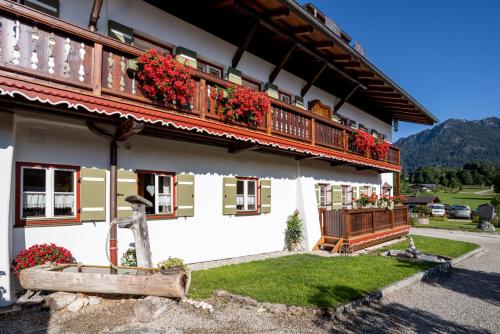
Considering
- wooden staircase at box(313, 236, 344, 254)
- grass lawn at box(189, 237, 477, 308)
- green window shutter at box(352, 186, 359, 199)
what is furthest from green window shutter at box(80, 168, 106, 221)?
green window shutter at box(352, 186, 359, 199)

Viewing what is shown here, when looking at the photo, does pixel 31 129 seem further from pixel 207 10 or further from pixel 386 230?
pixel 386 230

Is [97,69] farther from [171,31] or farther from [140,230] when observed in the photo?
[171,31]

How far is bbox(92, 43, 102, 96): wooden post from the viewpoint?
21.0 feet

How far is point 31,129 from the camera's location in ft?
22.1

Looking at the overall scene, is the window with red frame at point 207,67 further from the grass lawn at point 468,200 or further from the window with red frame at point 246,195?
the grass lawn at point 468,200

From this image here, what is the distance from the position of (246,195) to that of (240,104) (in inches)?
134

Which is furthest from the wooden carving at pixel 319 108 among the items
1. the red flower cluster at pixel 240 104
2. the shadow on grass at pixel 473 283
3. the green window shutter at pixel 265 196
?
the shadow on grass at pixel 473 283

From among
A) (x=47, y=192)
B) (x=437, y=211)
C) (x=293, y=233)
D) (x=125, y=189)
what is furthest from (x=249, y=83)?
(x=437, y=211)

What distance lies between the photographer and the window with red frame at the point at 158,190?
8552mm

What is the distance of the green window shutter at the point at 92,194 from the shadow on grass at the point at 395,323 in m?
5.26

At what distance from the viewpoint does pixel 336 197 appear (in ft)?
50.2

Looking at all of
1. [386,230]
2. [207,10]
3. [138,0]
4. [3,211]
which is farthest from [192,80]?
[386,230]

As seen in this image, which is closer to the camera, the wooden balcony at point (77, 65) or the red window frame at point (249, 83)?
the wooden balcony at point (77, 65)

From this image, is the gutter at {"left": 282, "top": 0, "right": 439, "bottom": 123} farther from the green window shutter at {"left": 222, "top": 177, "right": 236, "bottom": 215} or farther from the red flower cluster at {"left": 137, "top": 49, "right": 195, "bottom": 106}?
the green window shutter at {"left": 222, "top": 177, "right": 236, "bottom": 215}
